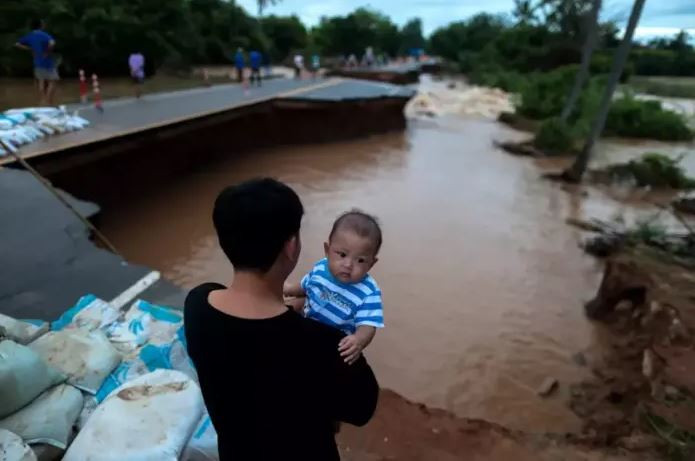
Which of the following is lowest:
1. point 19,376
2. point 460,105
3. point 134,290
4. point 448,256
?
point 460,105

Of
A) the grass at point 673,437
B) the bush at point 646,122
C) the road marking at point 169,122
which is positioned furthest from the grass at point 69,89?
the bush at point 646,122

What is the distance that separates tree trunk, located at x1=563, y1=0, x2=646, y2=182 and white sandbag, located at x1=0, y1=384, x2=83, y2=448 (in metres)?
12.4

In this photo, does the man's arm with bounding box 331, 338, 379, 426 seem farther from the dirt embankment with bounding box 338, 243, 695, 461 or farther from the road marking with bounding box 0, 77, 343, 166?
the road marking with bounding box 0, 77, 343, 166

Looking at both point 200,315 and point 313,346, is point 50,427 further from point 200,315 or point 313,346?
point 313,346

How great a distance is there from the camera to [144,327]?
10.8 ft

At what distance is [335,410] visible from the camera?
1.33 metres

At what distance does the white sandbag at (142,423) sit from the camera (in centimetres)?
220

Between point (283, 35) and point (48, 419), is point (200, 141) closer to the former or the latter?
point (48, 419)

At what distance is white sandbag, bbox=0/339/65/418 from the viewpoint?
88.6 inches

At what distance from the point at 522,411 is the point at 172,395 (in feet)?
10.2

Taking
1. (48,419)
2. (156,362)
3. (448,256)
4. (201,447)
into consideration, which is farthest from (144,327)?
(448,256)

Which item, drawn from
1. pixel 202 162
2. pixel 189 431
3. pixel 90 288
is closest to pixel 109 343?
pixel 189 431

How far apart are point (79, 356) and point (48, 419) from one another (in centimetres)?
44

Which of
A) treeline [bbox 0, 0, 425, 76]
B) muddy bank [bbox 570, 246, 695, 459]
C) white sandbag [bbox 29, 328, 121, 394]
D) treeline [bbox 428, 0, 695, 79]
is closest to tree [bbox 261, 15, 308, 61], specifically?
treeline [bbox 0, 0, 425, 76]
